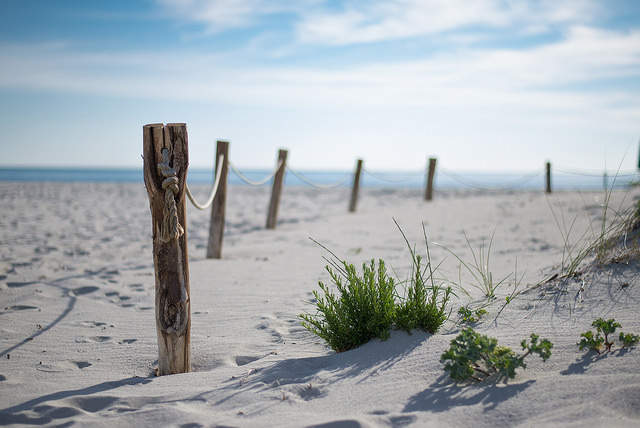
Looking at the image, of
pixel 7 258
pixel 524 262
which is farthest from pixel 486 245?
pixel 7 258

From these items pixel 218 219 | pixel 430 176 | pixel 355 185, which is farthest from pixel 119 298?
pixel 430 176

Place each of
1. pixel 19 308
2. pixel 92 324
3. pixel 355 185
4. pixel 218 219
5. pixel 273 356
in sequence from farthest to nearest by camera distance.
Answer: pixel 355 185, pixel 218 219, pixel 19 308, pixel 92 324, pixel 273 356

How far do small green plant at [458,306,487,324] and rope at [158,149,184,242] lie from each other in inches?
69.1

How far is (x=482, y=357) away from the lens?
2.19 m

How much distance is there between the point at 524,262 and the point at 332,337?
256 centimetres

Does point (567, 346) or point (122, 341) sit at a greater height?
point (567, 346)

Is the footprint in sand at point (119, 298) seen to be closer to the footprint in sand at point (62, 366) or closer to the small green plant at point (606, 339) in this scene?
the footprint in sand at point (62, 366)

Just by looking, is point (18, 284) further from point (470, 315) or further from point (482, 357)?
point (482, 357)

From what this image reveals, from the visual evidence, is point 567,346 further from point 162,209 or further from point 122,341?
point 122,341

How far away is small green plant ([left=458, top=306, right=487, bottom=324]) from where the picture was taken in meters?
2.80

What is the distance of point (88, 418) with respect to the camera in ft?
7.00

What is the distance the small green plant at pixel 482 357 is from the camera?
2090mm

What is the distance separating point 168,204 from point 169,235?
0.17 m

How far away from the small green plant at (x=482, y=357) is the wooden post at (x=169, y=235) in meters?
1.45
